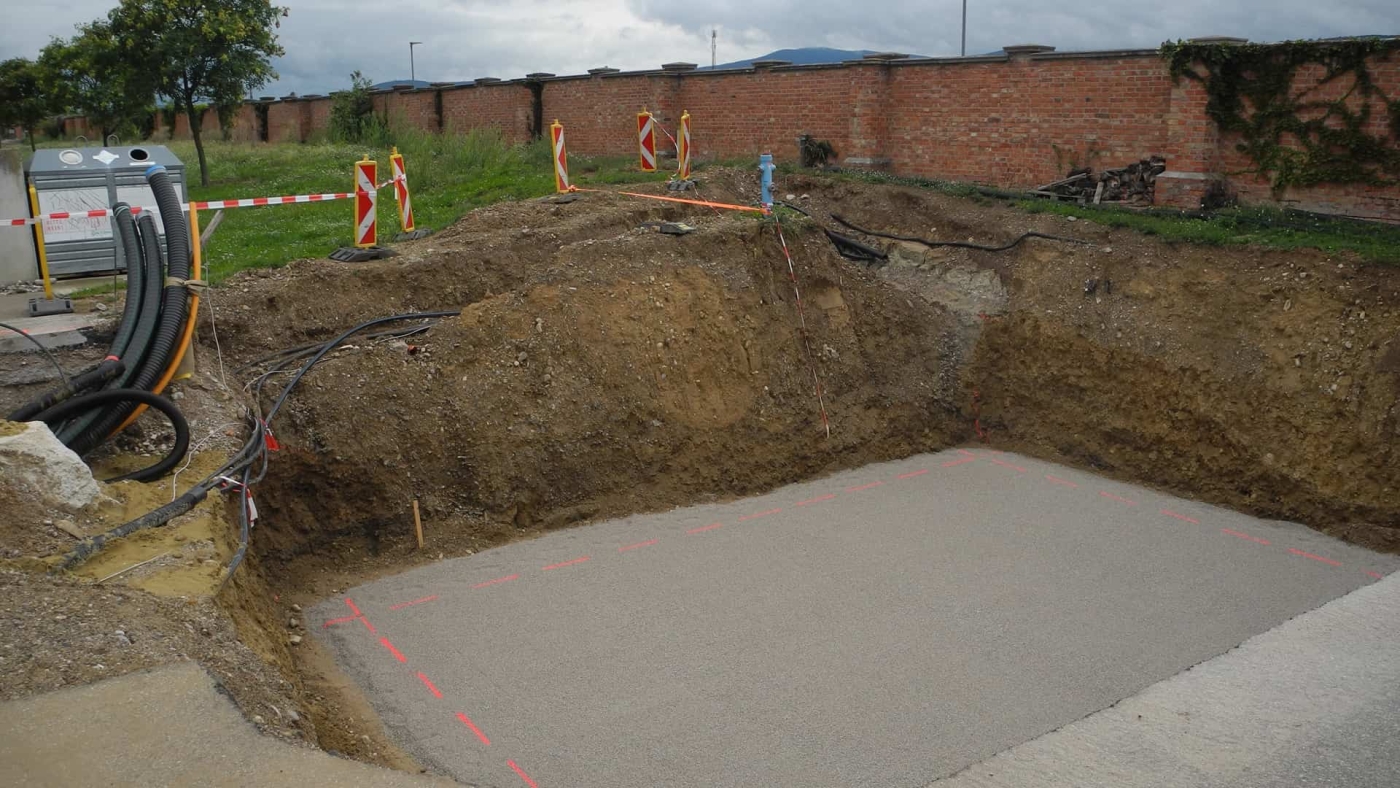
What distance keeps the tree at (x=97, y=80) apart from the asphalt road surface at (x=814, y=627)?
16223mm

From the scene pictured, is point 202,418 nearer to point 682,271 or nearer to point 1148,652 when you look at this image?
point 682,271

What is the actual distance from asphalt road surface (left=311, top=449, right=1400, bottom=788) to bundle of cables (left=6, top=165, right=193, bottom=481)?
1974mm

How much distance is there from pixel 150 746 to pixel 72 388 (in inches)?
142

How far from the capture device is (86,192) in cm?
1062

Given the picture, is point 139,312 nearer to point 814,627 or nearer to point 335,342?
point 335,342

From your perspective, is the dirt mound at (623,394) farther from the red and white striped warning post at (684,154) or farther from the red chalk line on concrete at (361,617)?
the red and white striped warning post at (684,154)

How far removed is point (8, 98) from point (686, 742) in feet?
102

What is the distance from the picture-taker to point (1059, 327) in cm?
1166

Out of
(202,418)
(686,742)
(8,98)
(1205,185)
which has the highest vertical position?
(8,98)

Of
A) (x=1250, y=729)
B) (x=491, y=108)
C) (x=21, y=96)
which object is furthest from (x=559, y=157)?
(x=21, y=96)

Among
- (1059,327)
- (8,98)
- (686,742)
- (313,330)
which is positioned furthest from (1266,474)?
(8,98)

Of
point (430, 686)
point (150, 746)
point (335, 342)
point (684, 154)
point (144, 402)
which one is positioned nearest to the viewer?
point (150, 746)

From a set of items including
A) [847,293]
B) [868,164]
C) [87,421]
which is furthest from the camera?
[868,164]

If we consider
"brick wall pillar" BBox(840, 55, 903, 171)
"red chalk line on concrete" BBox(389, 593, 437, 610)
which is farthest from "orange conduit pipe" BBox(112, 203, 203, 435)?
"brick wall pillar" BBox(840, 55, 903, 171)
